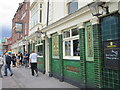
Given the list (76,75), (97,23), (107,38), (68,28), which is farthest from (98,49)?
(68,28)

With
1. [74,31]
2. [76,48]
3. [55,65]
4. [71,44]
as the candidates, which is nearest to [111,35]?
[76,48]

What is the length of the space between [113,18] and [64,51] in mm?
4209

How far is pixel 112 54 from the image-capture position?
5035 millimetres

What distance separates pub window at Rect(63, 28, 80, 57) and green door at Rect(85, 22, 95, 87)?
0.92 m

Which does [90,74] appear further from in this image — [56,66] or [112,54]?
[56,66]

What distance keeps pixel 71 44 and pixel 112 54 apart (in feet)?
10.5

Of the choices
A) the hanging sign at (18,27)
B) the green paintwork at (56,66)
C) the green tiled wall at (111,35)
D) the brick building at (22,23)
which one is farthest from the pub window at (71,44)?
the hanging sign at (18,27)

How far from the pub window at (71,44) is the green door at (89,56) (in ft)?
3.02

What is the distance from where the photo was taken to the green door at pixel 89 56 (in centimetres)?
619

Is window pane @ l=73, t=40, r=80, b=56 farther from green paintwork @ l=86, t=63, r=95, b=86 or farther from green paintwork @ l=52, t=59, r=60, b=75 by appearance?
green paintwork @ l=52, t=59, r=60, b=75

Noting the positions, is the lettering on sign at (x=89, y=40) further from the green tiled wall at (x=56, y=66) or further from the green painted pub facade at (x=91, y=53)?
the green tiled wall at (x=56, y=66)

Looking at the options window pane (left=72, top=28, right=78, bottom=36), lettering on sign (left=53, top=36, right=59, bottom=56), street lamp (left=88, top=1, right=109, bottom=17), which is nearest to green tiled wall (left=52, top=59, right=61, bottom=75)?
lettering on sign (left=53, top=36, right=59, bottom=56)

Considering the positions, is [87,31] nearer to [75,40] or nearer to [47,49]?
[75,40]

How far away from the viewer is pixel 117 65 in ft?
15.8
